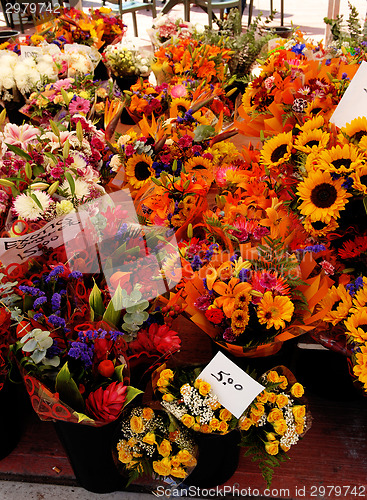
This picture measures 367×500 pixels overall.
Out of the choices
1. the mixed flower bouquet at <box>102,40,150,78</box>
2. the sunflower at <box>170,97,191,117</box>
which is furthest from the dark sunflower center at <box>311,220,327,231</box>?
the mixed flower bouquet at <box>102,40,150,78</box>

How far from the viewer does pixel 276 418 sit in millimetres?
918

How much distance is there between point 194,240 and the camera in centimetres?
119

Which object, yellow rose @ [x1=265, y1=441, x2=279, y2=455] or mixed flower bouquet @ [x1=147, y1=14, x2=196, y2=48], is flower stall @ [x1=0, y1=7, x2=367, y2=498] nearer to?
yellow rose @ [x1=265, y1=441, x2=279, y2=455]

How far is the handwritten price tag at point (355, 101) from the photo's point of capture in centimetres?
119

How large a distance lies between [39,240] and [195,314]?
20.1 inches

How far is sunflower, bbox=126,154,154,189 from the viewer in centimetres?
163

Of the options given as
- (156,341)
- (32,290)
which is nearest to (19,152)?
(32,290)

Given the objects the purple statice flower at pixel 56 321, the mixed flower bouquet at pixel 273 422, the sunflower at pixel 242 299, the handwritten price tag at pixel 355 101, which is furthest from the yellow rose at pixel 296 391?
the handwritten price tag at pixel 355 101

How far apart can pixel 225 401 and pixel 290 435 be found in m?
0.17

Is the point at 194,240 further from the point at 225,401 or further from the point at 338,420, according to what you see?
the point at 338,420

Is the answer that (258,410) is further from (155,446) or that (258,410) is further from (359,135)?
(359,135)

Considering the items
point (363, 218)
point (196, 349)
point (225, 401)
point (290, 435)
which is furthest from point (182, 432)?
point (363, 218)

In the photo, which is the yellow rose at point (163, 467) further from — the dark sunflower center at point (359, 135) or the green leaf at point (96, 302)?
the dark sunflower center at point (359, 135)

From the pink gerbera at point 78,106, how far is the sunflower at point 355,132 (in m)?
1.21
